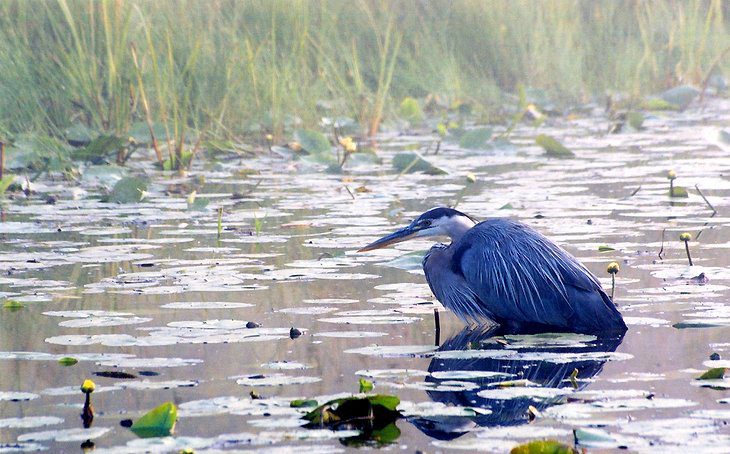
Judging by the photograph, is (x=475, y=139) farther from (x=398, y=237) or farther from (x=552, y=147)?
(x=398, y=237)

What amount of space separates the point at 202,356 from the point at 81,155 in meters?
4.94

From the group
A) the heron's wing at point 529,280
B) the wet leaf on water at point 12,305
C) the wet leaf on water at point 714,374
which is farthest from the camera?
the wet leaf on water at point 12,305

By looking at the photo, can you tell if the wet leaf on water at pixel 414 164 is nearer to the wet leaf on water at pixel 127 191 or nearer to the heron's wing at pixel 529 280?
the wet leaf on water at pixel 127 191

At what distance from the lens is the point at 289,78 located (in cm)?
1038

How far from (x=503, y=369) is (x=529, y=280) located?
90 centimetres

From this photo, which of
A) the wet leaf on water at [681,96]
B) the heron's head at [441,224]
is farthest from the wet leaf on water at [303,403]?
the wet leaf on water at [681,96]

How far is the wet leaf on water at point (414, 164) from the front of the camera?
870 centimetres

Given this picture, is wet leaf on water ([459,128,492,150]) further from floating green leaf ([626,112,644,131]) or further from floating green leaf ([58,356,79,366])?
floating green leaf ([58,356,79,366])

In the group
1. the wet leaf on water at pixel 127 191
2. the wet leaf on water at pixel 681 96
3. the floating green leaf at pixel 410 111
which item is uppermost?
the wet leaf on water at pixel 681 96

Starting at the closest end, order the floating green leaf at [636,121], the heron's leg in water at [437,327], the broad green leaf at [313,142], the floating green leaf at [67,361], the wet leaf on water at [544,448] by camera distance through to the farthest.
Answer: the wet leaf on water at [544,448]
the floating green leaf at [67,361]
the heron's leg in water at [437,327]
the broad green leaf at [313,142]
the floating green leaf at [636,121]

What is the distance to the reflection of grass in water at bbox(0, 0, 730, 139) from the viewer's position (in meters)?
9.30

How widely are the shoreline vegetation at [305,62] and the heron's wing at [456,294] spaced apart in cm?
394

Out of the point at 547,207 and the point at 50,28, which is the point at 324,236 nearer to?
the point at 547,207

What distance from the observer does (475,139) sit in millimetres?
9672
